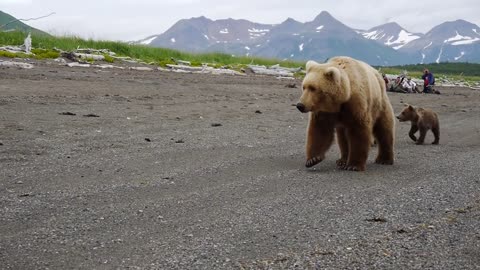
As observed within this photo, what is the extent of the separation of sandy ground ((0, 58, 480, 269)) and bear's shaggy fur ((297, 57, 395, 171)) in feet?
0.92

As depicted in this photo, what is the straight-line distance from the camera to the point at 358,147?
6422 mm

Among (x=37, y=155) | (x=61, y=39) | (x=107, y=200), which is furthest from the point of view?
(x=61, y=39)

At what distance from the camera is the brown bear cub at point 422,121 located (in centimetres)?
951

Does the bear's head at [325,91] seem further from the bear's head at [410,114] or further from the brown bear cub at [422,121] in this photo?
the bear's head at [410,114]

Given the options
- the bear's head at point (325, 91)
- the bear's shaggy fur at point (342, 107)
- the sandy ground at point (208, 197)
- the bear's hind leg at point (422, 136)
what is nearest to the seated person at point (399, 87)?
the sandy ground at point (208, 197)

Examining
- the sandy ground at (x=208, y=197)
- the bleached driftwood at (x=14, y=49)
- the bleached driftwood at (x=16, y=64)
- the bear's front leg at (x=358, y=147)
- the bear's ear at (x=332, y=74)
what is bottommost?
the sandy ground at (x=208, y=197)

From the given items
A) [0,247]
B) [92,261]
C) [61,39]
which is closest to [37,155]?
[0,247]

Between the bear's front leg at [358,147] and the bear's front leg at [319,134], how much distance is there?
0.24 metres

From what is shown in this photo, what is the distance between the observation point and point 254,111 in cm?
1180

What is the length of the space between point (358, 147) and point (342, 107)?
0.52 metres

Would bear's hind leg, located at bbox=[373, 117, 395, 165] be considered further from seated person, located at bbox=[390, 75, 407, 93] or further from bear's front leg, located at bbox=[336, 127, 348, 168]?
seated person, located at bbox=[390, 75, 407, 93]

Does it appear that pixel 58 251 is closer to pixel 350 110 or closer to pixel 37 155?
pixel 37 155

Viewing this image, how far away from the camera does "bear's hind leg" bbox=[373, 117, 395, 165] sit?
281 inches

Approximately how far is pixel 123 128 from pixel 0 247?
5068 mm
